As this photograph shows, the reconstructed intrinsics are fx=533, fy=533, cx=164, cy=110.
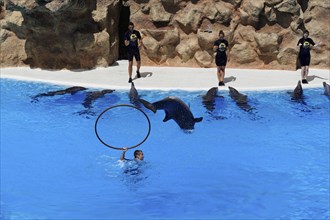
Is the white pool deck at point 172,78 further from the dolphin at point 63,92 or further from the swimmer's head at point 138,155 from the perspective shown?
the swimmer's head at point 138,155

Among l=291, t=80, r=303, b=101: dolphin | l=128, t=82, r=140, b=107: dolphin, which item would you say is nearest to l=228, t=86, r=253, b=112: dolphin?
l=291, t=80, r=303, b=101: dolphin

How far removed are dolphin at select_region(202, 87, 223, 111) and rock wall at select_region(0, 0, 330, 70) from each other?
3370mm

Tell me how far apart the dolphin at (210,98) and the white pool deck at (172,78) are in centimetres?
46

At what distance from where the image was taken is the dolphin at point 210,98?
527 inches

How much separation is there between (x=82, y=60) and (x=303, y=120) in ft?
24.9

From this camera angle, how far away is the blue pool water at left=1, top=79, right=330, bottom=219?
8.98 meters

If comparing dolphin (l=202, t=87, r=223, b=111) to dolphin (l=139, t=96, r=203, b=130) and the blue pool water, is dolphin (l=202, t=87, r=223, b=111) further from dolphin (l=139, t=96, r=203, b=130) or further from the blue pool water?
dolphin (l=139, t=96, r=203, b=130)

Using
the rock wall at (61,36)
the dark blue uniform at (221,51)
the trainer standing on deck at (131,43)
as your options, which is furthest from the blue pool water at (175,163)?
the rock wall at (61,36)

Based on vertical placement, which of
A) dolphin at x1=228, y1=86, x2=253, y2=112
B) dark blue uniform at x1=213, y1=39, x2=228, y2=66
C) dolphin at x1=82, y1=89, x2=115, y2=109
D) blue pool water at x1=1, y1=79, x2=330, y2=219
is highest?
dark blue uniform at x1=213, y1=39, x2=228, y2=66

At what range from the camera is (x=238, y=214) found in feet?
28.7

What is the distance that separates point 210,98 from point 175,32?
439cm

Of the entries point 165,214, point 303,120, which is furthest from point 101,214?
point 303,120

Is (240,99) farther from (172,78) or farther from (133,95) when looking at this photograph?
(172,78)

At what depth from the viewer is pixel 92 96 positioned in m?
14.0
